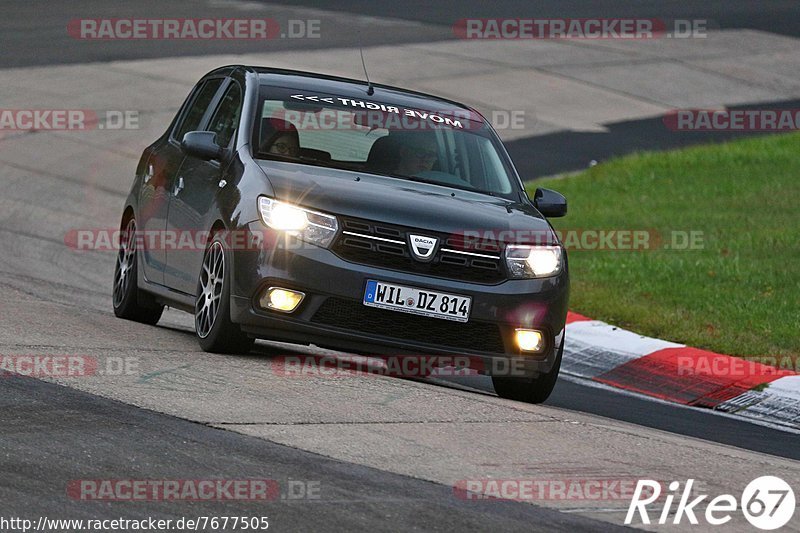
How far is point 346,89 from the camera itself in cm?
1014

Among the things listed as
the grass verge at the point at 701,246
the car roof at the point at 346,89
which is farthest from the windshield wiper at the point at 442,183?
the grass verge at the point at 701,246

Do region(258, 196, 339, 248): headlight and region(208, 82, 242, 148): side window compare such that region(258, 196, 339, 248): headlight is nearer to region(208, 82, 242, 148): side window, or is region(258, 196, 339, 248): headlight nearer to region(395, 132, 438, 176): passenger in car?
region(395, 132, 438, 176): passenger in car

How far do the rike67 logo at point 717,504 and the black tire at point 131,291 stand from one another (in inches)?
191

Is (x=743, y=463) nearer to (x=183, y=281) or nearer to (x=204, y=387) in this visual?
(x=204, y=387)

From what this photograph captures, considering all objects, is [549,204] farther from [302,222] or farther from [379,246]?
[302,222]

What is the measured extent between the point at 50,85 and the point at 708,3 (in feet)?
60.0

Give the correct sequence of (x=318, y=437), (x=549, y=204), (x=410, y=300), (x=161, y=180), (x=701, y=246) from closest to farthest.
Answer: (x=318, y=437)
(x=410, y=300)
(x=549, y=204)
(x=161, y=180)
(x=701, y=246)

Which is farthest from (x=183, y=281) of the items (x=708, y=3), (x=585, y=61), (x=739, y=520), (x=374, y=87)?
(x=708, y=3)

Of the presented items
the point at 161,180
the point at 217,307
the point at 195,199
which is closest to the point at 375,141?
the point at 195,199

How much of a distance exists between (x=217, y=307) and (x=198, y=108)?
2.25 meters

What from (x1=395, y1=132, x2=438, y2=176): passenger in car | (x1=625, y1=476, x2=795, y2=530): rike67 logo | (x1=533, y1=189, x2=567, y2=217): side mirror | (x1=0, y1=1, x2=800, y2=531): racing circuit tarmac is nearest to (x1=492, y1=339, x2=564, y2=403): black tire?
(x1=0, y1=1, x2=800, y2=531): racing circuit tarmac

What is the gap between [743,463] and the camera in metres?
7.60

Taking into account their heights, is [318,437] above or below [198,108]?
below

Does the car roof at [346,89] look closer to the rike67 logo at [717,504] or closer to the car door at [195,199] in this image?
the car door at [195,199]
